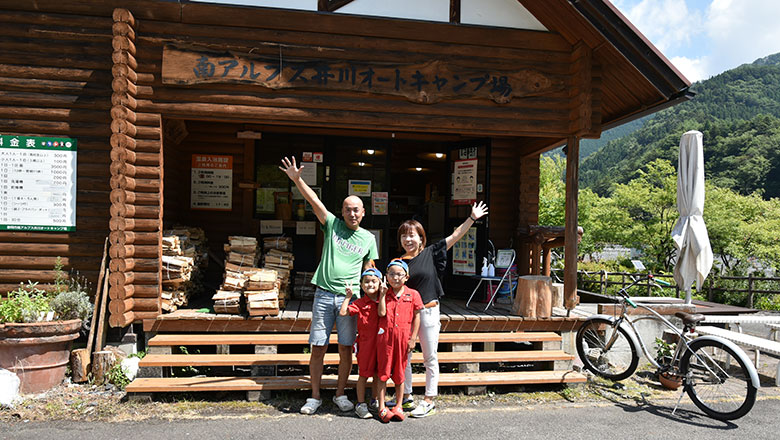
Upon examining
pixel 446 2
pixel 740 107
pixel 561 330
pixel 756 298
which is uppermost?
pixel 740 107

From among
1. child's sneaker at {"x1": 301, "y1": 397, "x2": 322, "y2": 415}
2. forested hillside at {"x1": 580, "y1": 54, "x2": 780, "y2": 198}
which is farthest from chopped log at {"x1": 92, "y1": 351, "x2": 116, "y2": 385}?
forested hillside at {"x1": 580, "y1": 54, "x2": 780, "y2": 198}

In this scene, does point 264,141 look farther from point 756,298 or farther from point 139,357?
point 756,298

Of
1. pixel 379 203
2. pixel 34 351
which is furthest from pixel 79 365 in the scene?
pixel 379 203

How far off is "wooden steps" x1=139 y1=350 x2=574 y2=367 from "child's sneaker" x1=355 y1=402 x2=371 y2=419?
36.9 inches

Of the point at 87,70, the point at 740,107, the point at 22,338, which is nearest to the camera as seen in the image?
the point at 22,338

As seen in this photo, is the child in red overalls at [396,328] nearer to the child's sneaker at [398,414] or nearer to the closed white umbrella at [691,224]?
the child's sneaker at [398,414]

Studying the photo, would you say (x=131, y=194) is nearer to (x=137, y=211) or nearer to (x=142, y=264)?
(x=137, y=211)

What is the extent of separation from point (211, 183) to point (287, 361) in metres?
4.08

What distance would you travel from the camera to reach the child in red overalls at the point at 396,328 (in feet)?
14.2

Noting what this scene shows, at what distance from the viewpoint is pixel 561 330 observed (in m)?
6.45

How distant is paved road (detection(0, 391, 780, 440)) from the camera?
164 inches

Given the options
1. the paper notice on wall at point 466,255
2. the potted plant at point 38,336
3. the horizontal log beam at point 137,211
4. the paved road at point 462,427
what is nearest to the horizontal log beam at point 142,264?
the horizontal log beam at point 137,211

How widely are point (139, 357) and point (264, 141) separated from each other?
13.2 ft

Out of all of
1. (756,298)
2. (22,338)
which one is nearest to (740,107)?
(756,298)
